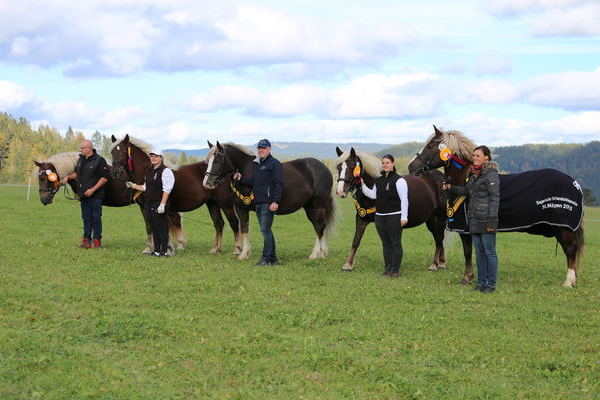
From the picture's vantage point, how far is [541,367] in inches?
257

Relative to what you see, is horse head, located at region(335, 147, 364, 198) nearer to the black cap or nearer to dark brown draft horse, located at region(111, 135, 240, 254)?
the black cap

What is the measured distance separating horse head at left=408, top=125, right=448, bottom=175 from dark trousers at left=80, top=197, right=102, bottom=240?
6.84 m

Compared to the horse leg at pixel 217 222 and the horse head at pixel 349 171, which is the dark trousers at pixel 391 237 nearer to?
the horse head at pixel 349 171

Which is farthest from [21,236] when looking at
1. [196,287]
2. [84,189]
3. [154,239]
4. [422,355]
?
[422,355]

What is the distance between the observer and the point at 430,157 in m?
11.5

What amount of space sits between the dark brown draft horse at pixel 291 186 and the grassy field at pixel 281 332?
4.13 feet

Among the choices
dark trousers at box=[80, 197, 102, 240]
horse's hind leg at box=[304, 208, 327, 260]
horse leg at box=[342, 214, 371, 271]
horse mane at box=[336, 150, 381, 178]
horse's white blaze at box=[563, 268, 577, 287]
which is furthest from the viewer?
horse's hind leg at box=[304, 208, 327, 260]

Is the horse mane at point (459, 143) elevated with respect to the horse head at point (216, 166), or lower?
elevated

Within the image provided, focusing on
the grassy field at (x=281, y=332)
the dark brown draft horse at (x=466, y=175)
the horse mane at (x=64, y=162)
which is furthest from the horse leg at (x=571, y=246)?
the horse mane at (x=64, y=162)

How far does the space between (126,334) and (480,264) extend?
19.4 ft

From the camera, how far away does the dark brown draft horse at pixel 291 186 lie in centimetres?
1304

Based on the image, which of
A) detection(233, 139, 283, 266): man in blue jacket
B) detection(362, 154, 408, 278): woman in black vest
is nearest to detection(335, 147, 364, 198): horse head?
detection(362, 154, 408, 278): woman in black vest

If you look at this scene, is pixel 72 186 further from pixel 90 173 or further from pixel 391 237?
pixel 391 237

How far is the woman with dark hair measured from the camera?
1006 centimetres
